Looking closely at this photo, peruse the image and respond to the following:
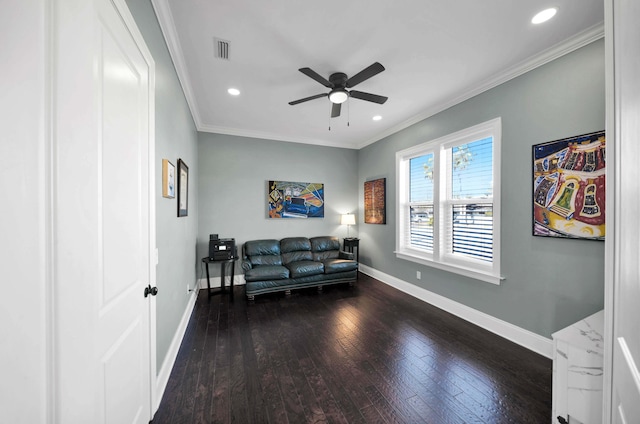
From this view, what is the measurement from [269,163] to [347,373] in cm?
385

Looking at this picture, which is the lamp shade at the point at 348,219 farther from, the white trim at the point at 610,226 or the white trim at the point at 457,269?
the white trim at the point at 610,226

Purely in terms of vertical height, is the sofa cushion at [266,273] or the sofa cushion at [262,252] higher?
the sofa cushion at [262,252]

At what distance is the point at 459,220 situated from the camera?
328 centimetres

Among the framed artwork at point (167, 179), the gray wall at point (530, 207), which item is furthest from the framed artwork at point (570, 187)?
the framed artwork at point (167, 179)

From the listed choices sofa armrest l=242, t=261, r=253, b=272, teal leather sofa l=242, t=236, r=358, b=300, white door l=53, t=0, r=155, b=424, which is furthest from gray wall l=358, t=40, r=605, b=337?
white door l=53, t=0, r=155, b=424

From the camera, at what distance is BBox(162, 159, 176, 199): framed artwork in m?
1.93

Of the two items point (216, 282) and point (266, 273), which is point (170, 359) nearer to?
point (266, 273)

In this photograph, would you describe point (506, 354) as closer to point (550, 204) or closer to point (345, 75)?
point (550, 204)

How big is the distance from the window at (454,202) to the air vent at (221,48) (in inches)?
115

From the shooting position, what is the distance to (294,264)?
4.21 m

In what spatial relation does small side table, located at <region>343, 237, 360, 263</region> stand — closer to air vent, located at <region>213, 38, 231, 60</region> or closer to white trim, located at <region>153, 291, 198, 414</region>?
white trim, located at <region>153, 291, 198, 414</region>

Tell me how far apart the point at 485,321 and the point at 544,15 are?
3.01 m

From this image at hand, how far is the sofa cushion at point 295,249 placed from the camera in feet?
15.0

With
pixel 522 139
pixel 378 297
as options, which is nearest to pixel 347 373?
pixel 378 297
